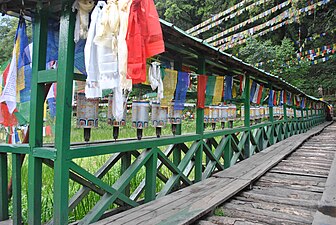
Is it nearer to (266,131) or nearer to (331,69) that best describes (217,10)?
(331,69)

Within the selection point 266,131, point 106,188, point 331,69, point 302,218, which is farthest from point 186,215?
point 331,69

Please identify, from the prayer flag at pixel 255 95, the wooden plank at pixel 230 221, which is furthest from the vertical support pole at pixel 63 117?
the prayer flag at pixel 255 95

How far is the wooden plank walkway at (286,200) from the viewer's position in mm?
2537

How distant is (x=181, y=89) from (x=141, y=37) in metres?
1.48

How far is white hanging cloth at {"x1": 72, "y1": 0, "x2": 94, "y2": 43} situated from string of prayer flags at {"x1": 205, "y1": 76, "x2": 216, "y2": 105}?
2.04 meters

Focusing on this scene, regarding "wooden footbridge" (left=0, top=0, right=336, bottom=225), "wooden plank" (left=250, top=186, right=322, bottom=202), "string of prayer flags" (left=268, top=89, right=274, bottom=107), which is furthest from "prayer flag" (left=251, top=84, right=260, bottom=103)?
"wooden plank" (left=250, top=186, right=322, bottom=202)

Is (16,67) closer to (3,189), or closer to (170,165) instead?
(3,189)

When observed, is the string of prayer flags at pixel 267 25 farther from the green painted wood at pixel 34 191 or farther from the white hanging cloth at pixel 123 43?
the green painted wood at pixel 34 191

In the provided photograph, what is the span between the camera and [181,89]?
3.37m

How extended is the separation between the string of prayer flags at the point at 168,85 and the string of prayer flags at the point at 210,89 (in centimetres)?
75

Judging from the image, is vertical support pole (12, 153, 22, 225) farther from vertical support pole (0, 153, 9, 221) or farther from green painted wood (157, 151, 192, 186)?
green painted wood (157, 151, 192, 186)

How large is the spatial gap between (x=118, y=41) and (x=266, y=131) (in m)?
5.36

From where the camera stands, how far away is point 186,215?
94.2 inches

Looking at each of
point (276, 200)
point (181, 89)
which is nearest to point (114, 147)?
point (181, 89)
